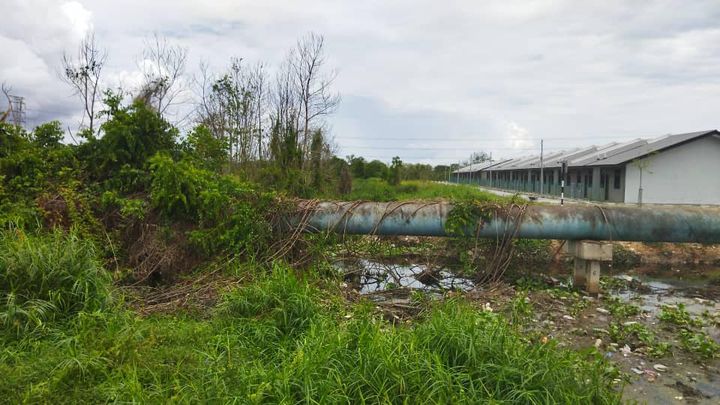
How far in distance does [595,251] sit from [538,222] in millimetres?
896

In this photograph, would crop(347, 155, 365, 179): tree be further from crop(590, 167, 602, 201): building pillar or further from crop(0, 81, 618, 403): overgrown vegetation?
crop(0, 81, 618, 403): overgrown vegetation

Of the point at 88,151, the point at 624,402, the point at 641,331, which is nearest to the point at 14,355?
the point at 624,402

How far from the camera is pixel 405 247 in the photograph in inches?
328

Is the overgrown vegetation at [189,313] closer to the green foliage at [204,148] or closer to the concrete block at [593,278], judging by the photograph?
the green foliage at [204,148]

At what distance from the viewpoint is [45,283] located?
13.0 ft

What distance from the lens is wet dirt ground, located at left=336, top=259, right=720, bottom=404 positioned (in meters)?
3.87

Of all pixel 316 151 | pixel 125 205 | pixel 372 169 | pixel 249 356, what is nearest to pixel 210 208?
pixel 125 205

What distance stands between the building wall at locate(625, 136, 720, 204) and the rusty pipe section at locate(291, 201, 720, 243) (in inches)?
690

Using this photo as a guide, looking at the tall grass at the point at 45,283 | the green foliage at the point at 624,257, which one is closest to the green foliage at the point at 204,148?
the tall grass at the point at 45,283

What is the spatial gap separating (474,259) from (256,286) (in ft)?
12.2

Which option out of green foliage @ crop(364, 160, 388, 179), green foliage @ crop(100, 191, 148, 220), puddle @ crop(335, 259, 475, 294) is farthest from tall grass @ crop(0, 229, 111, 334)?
green foliage @ crop(364, 160, 388, 179)

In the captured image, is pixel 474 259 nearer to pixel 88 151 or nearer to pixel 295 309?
pixel 295 309

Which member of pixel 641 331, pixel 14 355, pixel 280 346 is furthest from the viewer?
pixel 641 331

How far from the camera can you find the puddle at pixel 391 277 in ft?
22.2
